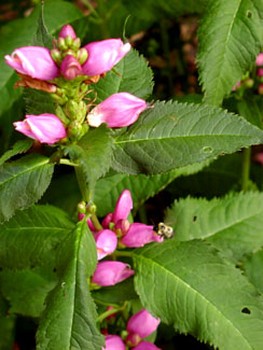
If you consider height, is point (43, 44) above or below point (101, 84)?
above

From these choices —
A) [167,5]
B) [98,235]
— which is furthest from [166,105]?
[167,5]

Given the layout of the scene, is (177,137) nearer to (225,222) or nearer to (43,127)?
(43,127)

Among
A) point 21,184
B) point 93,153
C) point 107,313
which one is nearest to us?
point 93,153

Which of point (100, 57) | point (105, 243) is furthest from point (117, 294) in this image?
point (100, 57)

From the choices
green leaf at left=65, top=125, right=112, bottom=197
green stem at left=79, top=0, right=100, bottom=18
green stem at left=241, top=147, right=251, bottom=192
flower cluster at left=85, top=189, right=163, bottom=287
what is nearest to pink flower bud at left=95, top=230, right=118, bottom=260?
flower cluster at left=85, top=189, right=163, bottom=287

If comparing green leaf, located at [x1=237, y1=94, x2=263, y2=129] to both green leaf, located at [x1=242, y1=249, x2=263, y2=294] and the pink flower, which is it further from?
the pink flower

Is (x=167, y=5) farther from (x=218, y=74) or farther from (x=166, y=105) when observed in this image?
(x=166, y=105)
